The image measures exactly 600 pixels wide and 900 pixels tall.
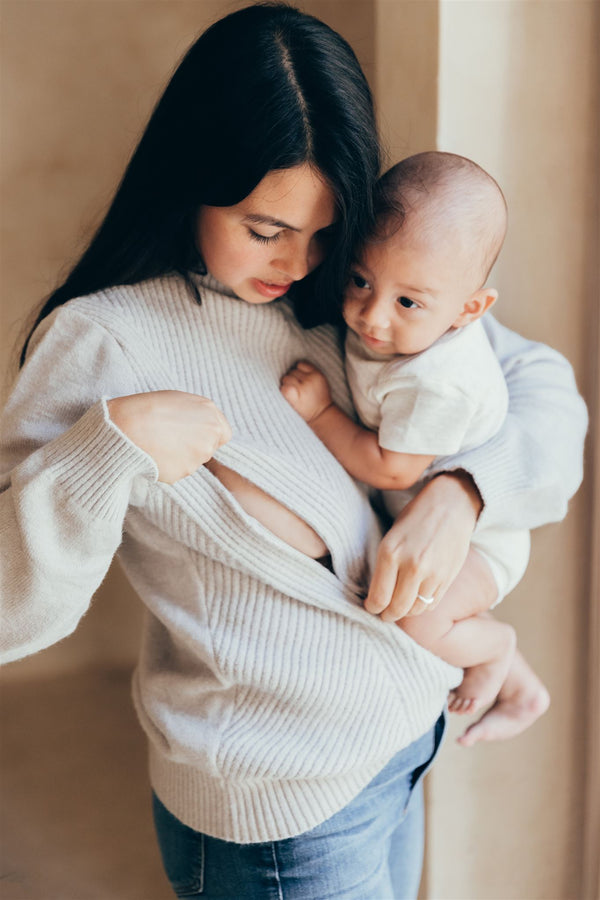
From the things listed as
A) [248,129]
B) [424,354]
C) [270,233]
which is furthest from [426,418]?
[248,129]

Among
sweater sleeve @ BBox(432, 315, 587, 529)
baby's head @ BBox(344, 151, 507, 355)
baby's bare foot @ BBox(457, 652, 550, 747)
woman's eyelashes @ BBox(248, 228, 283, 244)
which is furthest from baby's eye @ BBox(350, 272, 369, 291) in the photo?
baby's bare foot @ BBox(457, 652, 550, 747)

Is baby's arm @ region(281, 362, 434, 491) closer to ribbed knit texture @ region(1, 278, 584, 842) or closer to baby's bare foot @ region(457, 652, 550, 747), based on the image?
ribbed knit texture @ region(1, 278, 584, 842)

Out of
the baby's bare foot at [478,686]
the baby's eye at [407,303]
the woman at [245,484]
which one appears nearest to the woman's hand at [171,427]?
the woman at [245,484]

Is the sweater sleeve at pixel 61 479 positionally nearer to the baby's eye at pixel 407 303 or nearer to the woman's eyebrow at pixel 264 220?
the woman's eyebrow at pixel 264 220

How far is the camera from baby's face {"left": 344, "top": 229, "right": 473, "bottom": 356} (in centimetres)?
99

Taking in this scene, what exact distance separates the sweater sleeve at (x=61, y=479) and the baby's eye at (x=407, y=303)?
0.36m

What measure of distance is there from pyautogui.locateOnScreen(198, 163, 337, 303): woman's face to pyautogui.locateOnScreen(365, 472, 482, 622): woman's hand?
1.14 feet

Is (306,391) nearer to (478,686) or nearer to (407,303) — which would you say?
(407,303)

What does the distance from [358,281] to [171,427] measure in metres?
0.36

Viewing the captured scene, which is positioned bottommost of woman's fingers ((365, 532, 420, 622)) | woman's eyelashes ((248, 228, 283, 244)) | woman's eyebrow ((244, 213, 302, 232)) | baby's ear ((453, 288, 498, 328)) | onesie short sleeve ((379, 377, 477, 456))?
woman's fingers ((365, 532, 420, 622))

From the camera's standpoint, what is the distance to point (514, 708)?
1.28m

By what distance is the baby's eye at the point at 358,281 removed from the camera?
1.04 m

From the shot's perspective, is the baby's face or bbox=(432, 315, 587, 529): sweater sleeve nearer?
the baby's face

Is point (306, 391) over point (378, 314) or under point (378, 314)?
under
